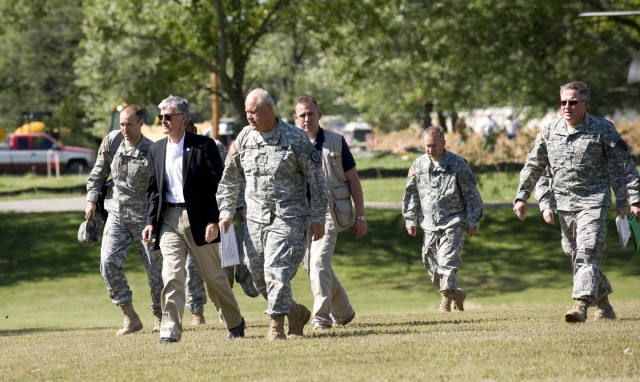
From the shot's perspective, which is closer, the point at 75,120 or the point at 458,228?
the point at 458,228

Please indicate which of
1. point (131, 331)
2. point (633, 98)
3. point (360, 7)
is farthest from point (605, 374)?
point (633, 98)

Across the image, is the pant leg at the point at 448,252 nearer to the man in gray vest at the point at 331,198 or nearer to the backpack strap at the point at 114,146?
the man in gray vest at the point at 331,198

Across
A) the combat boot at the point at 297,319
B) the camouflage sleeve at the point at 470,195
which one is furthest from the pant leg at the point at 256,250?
the camouflage sleeve at the point at 470,195

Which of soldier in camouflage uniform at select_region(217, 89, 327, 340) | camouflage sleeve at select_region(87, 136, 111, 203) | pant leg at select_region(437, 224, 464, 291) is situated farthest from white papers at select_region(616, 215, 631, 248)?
camouflage sleeve at select_region(87, 136, 111, 203)

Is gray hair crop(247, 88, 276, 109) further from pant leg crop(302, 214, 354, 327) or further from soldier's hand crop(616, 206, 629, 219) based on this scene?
soldier's hand crop(616, 206, 629, 219)

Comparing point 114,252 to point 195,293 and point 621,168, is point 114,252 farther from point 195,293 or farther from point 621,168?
point 621,168

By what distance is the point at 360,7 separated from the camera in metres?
28.5

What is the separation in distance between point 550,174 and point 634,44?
21051 mm

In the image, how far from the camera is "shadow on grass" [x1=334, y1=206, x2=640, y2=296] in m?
23.6

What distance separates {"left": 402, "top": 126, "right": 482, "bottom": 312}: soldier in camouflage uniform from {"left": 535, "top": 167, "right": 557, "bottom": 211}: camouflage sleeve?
2.30 meters

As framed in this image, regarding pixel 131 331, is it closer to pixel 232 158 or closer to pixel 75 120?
pixel 232 158

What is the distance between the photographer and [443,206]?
579 inches

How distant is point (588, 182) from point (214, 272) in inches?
127

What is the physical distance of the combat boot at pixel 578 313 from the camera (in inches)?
438
